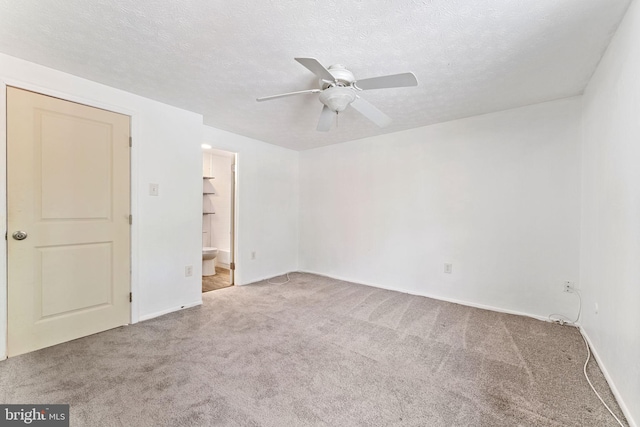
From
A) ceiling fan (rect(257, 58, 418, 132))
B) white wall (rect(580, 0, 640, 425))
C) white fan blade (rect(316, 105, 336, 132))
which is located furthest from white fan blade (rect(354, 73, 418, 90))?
white wall (rect(580, 0, 640, 425))

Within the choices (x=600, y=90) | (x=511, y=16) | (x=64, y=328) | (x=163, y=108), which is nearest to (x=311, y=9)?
(x=511, y=16)

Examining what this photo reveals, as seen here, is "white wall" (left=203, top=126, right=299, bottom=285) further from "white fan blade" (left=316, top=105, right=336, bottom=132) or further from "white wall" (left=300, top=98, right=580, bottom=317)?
"white fan blade" (left=316, top=105, right=336, bottom=132)

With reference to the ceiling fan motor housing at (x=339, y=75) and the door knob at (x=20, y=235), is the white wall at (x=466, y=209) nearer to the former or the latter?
the ceiling fan motor housing at (x=339, y=75)

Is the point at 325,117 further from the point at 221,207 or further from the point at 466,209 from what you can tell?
the point at 221,207

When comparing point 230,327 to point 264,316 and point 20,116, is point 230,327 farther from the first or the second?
point 20,116

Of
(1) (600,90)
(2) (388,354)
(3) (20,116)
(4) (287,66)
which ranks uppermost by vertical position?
(4) (287,66)

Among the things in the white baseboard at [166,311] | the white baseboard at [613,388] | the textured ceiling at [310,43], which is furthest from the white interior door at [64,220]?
the white baseboard at [613,388]

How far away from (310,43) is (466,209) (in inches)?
100

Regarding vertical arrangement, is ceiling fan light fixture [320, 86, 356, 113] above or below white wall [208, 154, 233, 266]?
above

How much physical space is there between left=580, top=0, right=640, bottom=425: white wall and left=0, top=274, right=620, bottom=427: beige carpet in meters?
0.27

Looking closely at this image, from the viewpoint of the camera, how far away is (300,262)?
486 centimetres

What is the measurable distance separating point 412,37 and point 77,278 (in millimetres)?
3193

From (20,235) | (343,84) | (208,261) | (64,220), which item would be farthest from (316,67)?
(208,261)

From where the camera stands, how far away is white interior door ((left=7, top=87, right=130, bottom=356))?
2014 mm
